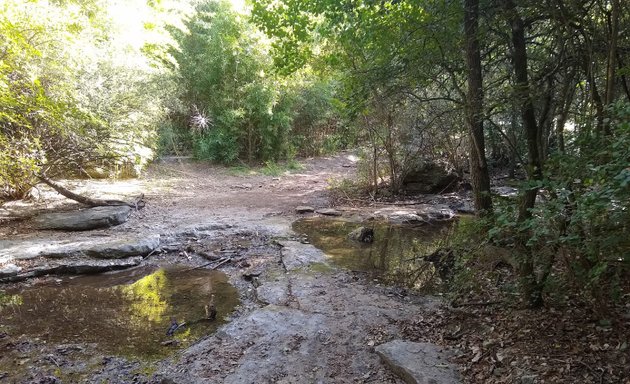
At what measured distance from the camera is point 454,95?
8.30m

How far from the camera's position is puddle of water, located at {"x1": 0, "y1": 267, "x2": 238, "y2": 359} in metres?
4.39

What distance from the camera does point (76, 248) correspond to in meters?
6.79

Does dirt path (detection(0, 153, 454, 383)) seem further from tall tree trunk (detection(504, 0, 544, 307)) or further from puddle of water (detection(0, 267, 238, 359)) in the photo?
tall tree trunk (detection(504, 0, 544, 307))

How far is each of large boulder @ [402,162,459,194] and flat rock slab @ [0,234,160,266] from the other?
26.0ft

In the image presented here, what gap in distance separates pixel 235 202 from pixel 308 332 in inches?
291

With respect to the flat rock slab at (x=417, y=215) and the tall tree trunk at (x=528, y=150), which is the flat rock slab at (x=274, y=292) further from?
the flat rock slab at (x=417, y=215)

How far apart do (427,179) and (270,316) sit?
9200mm

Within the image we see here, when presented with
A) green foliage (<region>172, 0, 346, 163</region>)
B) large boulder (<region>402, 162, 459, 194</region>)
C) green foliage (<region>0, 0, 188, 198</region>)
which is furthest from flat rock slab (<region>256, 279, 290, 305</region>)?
green foliage (<region>172, 0, 346, 163</region>)

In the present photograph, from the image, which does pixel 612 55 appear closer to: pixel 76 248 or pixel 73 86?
pixel 76 248

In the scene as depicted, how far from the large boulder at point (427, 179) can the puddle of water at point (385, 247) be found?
3.44 metres

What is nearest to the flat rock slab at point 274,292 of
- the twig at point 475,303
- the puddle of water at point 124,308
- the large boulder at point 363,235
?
the puddle of water at point 124,308

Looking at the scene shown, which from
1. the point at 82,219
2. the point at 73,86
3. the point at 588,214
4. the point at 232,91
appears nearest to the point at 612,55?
the point at 588,214

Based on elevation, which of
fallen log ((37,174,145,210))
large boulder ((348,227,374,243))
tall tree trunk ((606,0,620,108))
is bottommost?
large boulder ((348,227,374,243))

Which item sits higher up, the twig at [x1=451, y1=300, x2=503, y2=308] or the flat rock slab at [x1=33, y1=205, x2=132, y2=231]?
the flat rock slab at [x1=33, y1=205, x2=132, y2=231]
